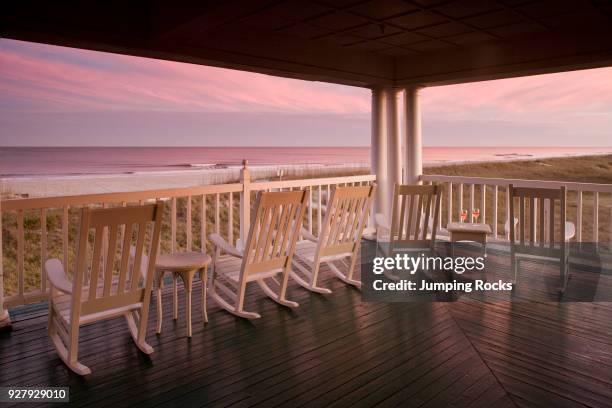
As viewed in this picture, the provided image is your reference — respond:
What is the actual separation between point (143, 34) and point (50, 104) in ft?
54.0

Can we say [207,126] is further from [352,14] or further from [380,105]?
[352,14]

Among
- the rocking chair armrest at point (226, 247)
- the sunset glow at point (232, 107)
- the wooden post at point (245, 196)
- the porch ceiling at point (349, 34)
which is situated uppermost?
the sunset glow at point (232, 107)

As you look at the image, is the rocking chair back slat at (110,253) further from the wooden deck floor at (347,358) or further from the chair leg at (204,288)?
the chair leg at (204,288)

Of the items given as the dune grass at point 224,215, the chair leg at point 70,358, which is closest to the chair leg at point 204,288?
the chair leg at point 70,358

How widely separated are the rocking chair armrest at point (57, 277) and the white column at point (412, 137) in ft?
17.5

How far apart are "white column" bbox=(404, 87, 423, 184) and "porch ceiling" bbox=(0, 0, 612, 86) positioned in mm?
298

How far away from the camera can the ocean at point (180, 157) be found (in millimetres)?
18844

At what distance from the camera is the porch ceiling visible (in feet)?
13.0

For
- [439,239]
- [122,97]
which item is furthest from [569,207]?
[122,97]

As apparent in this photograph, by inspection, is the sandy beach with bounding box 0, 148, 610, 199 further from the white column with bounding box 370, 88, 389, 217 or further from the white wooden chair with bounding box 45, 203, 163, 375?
the white wooden chair with bounding box 45, 203, 163, 375

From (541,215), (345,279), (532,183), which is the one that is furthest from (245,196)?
(532,183)

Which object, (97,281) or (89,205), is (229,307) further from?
(89,205)

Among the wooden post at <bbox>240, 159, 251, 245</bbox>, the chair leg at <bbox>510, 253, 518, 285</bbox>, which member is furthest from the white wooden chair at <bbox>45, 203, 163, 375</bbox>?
the chair leg at <bbox>510, 253, 518, 285</bbox>

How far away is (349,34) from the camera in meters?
5.45
